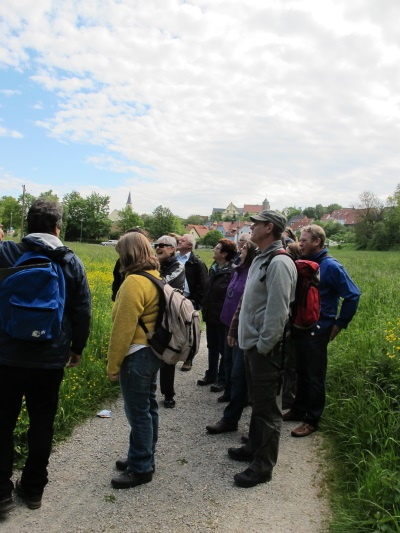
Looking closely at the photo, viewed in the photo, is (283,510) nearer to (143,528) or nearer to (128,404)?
(143,528)

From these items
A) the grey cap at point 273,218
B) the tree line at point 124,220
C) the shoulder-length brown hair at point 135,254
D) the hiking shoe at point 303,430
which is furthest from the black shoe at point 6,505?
the tree line at point 124,220

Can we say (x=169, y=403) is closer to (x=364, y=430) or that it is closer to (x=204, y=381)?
→ (x=204, y=381)

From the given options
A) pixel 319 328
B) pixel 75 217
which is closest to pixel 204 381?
pixel 319 328

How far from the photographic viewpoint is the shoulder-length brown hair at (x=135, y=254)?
9.98ft

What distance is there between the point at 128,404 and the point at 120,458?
80 cm

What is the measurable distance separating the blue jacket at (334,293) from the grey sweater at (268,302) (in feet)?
3.64

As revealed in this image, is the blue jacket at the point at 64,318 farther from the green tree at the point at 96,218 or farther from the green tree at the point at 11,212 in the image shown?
the green tree at the point at 96,218

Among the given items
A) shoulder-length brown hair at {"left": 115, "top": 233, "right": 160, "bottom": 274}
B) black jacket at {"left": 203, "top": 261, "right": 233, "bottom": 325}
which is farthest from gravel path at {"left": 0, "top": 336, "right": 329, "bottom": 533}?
shoulder-length brown hair at {"left": 115, "top": 233, "right": 160, "bottom": 274}

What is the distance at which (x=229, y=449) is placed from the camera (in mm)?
3682

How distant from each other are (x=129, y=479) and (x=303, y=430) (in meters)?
1.84

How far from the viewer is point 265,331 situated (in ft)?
9.96

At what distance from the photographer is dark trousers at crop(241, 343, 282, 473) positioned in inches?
124

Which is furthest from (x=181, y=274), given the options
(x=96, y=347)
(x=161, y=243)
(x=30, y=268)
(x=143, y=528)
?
(x=143, y=528)

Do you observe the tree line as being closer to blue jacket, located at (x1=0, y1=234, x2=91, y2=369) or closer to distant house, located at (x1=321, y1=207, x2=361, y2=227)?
distant house, located at (x1=321, y1=207, x2=361, y2=227)
